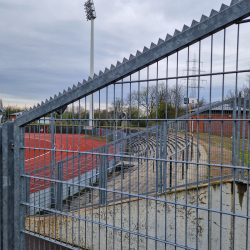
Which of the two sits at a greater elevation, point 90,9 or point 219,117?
point 90,9

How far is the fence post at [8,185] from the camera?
3.01 m

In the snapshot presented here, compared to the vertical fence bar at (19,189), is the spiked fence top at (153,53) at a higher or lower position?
higher

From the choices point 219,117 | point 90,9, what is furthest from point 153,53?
point 90,9

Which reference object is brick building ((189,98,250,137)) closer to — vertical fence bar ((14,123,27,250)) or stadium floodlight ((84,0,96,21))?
vertical fence bar ((14,123,27,250))

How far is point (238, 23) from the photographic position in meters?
1.97

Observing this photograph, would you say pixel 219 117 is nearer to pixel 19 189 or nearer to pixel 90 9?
pixel 19 189

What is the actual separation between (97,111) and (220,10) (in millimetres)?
1560

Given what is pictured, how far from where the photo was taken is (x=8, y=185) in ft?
9.99

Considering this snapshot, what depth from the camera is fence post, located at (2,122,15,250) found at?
118 inches

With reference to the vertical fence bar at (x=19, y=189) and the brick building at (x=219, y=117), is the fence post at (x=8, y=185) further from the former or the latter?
the brick building at (x=219, y=117)


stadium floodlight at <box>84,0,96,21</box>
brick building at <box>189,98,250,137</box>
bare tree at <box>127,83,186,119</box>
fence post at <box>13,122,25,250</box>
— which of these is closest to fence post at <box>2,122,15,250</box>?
fence post at <box>13,122,25,250</box>

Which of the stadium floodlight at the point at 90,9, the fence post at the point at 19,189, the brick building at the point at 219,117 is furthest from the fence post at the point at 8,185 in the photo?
the stadium floodlight at the point at 90,9

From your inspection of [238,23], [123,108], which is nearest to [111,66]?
[123,108]

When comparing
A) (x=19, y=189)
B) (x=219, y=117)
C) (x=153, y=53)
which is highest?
(x=153, y=53)
